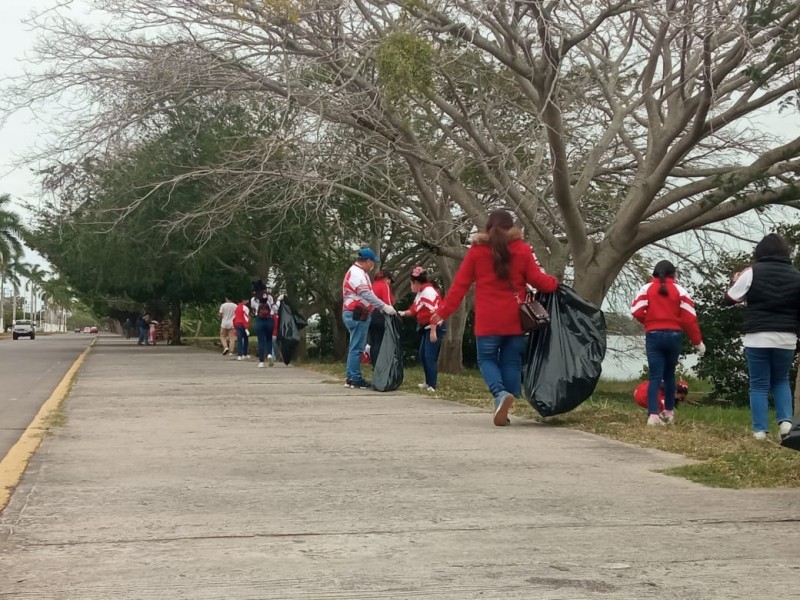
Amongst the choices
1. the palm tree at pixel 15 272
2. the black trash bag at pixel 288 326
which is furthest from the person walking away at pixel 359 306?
the palm tree at pixel 15 272

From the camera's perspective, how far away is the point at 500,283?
898 cm

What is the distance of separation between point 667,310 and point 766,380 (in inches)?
43.6

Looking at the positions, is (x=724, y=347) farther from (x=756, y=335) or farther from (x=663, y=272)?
(x=756, y=335)

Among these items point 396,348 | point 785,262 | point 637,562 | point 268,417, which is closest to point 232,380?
point 396,348

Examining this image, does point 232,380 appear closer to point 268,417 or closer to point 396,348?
point 396,348

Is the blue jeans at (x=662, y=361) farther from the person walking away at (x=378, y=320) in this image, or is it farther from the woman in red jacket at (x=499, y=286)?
the person walking away at (x=378, y=320)

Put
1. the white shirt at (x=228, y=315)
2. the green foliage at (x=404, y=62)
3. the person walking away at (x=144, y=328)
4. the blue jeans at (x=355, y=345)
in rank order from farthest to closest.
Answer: the person walking away at (x=144, y=328) → the white shirt at (x=228, y=315) → the green foliage at (x=404, y=62) → the blue jeans at (x=355, y=345)

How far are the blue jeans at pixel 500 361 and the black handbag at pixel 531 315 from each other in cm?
17

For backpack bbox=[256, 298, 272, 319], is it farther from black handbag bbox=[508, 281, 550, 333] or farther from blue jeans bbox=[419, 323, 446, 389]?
black handbag bbox=[508, 281, 550, 333]

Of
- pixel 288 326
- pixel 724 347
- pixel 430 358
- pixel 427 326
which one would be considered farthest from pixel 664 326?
pixel 724 347

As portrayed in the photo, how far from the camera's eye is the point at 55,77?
18.0 m

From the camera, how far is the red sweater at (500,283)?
8.95m

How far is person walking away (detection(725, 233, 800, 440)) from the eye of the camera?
855cm

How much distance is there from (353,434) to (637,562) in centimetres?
439
